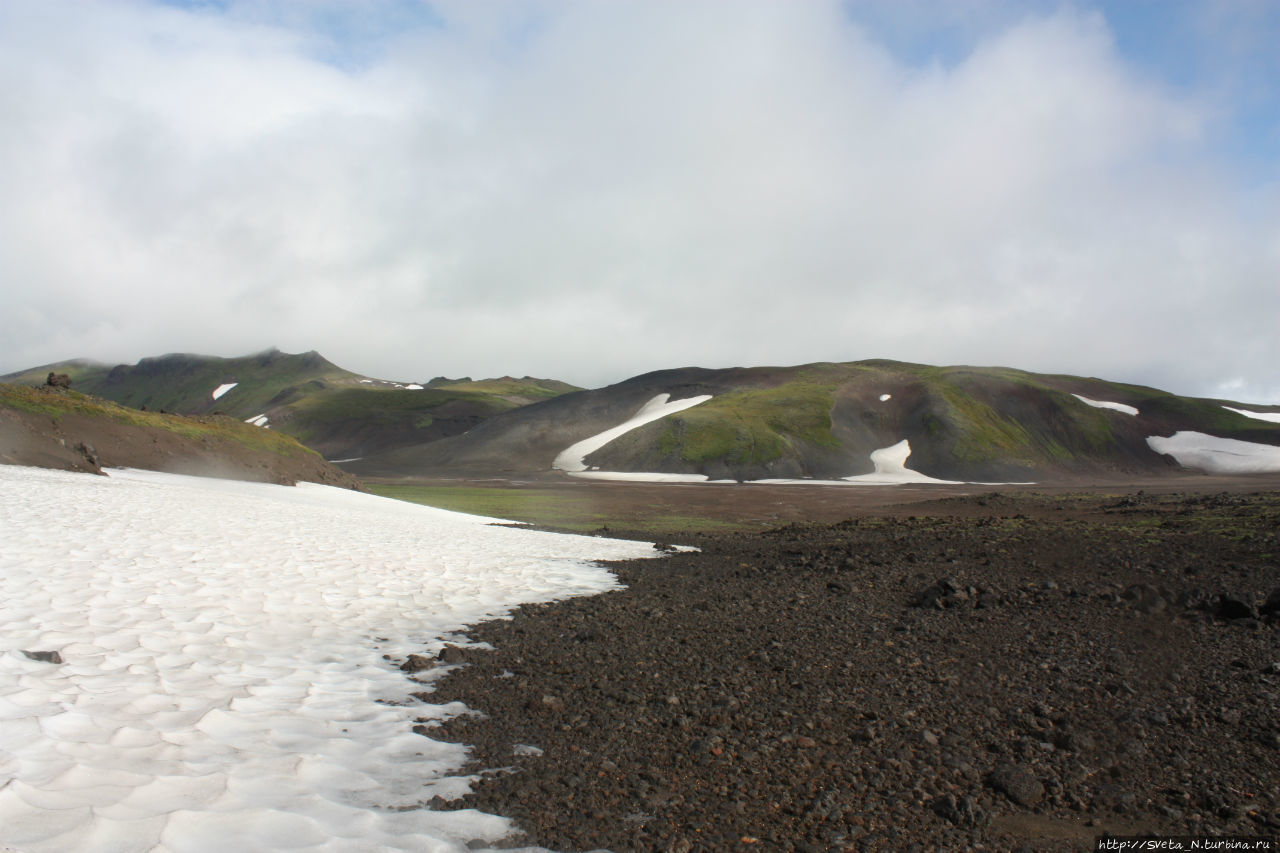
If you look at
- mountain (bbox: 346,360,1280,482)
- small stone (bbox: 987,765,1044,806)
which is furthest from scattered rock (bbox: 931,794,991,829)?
mountain (bbox: 346,360,1280,482)

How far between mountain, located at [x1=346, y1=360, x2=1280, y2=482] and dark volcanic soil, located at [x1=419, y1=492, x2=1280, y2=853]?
7468cm

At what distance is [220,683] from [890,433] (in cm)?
10242

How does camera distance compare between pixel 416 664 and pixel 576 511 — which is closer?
pixel 416 664

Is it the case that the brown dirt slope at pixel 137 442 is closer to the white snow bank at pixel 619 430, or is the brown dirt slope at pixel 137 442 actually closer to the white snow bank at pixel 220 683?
the white snow bank at pixel 220 683

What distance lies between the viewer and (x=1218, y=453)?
3565 inches

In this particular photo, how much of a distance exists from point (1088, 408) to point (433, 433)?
127370mm

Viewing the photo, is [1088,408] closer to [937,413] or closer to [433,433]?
[937,413]

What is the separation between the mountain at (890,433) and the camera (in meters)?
89.6

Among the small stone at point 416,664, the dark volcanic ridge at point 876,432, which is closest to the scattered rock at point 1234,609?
the small stone at point 416,664

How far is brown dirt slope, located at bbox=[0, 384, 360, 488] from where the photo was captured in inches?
1021

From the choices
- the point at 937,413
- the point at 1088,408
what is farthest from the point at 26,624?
the point at 1088,408

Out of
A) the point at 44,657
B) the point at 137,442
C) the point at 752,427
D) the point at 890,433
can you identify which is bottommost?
the point at 44,657

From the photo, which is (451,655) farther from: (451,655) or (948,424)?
(948,424)

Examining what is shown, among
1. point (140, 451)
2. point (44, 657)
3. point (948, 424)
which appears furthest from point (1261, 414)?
point (44, 657)
